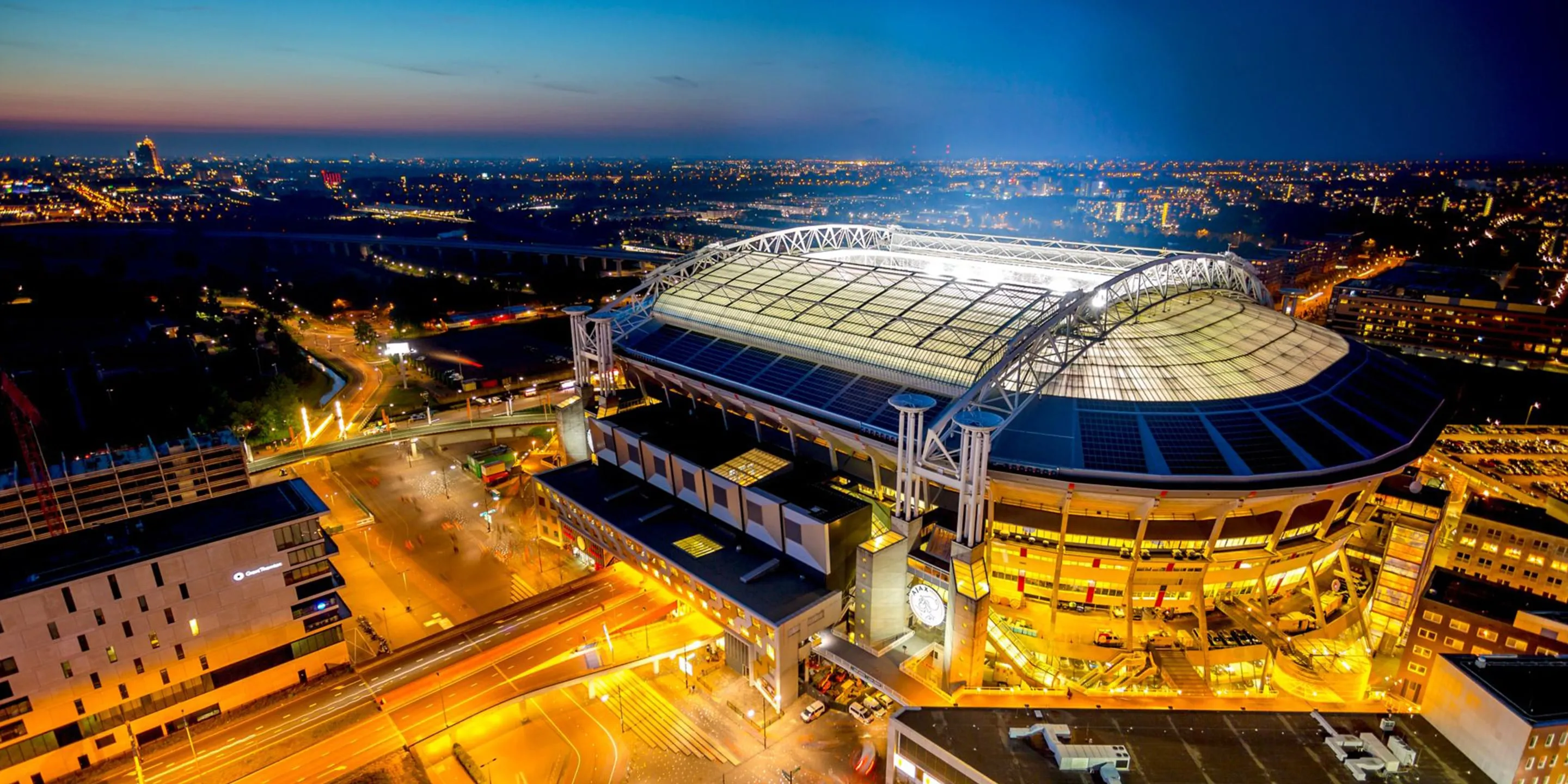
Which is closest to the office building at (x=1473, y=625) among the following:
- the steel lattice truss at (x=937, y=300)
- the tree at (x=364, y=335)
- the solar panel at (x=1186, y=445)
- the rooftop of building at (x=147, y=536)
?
the solar panel at (x=1186, y=445)

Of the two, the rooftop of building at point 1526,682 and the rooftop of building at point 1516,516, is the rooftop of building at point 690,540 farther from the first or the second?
the rooftop of building at point 1516,516

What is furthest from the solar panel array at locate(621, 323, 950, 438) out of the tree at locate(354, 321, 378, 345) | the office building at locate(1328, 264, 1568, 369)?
the office building at locate(1328, 264, 1568, 369)

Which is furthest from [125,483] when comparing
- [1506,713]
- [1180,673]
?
[1506,713]

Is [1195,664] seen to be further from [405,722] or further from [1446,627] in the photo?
[405,722]

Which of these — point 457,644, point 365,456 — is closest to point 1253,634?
point 457,644

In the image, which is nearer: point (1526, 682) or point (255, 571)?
point (1526, 682)

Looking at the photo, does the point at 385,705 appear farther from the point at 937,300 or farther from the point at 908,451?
the point at 937,300
